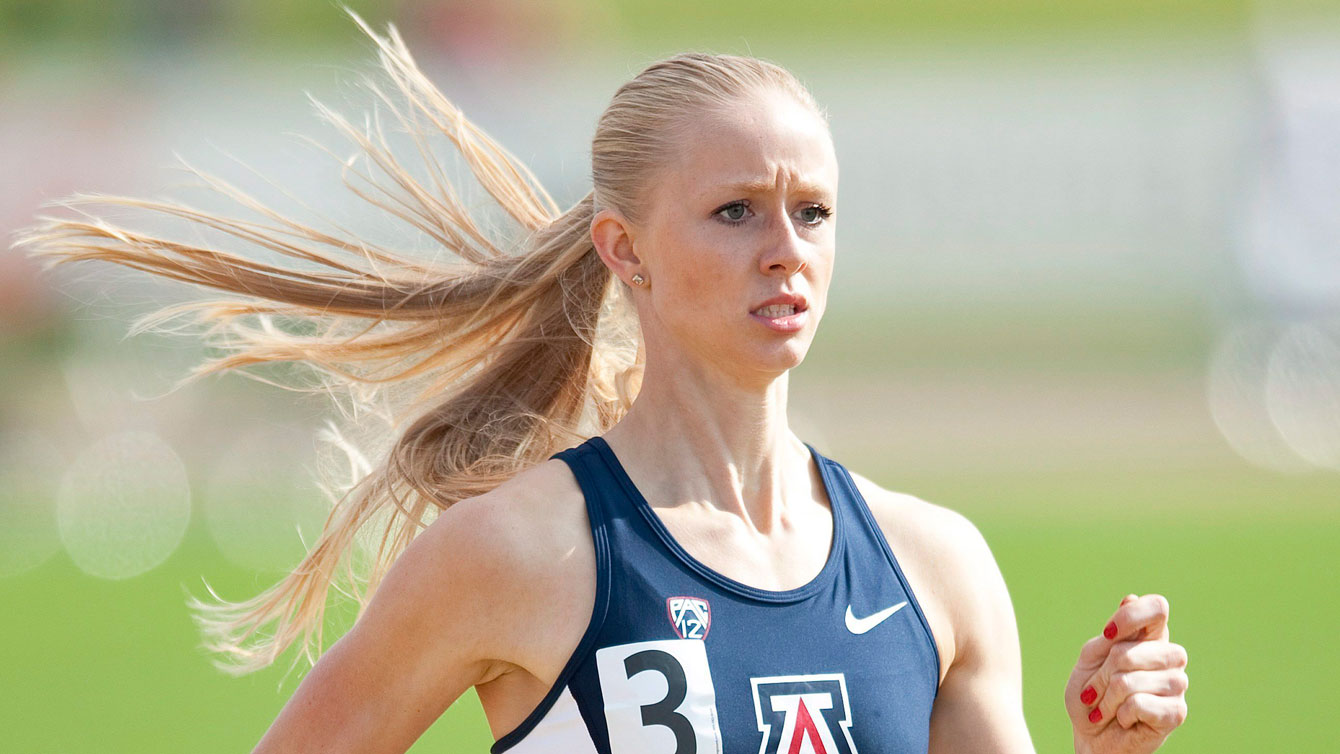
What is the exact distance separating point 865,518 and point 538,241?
2.54 ft

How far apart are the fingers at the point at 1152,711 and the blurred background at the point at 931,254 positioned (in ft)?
25.5

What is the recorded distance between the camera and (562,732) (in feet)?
6.04

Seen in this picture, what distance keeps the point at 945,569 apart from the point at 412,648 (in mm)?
760

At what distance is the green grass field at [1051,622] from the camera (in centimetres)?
631

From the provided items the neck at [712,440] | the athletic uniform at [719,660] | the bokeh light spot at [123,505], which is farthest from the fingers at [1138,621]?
the bokeh light spot at [123,505]

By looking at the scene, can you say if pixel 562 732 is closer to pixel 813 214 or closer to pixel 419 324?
pixel 813 214

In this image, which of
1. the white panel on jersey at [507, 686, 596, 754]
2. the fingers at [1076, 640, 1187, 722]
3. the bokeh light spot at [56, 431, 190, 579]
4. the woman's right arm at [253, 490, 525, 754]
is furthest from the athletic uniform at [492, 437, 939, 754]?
the bokeh light spot at [56, 431, 190, 579]

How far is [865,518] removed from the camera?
83.5 inches

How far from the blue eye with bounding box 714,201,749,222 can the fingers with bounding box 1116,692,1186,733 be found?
2.71 ft

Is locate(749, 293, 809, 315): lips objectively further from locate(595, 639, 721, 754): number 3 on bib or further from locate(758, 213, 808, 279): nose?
locate(595, 639, 721, 754): number 3 on bib

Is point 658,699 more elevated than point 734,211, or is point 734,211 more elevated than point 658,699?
point 734,211

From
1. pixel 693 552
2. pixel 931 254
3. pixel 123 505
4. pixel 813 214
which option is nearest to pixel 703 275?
pixel 813 214

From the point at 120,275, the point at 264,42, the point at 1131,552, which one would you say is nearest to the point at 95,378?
the point at 264,42

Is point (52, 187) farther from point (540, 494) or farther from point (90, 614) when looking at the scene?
point (540, 494)
